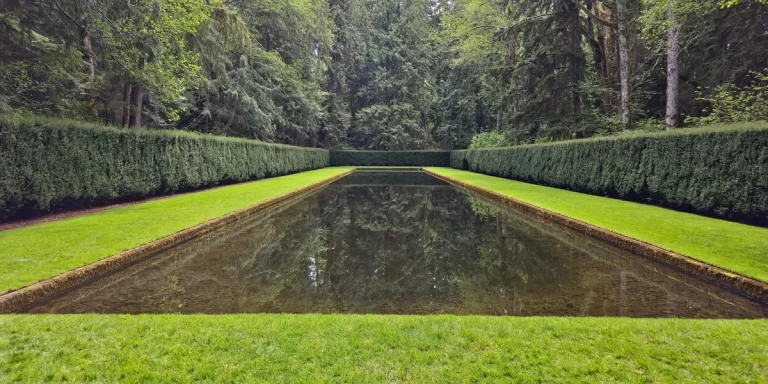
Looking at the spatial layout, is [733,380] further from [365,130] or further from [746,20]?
[365,130]

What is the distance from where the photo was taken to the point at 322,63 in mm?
34812

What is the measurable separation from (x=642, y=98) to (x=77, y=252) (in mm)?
21986

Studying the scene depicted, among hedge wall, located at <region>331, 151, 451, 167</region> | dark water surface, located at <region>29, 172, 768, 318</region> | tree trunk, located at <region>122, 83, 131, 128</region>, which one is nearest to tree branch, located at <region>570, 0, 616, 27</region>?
dark water surface, located at <region>29, 172, 768, 318</region>

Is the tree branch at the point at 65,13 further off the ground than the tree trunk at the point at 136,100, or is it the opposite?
the tree branch at the point at 65,13

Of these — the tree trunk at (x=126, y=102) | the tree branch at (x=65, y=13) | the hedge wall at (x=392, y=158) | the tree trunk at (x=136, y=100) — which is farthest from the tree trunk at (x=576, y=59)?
the hedge wall at (x=392, y=158)

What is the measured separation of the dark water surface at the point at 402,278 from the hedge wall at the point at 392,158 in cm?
3292

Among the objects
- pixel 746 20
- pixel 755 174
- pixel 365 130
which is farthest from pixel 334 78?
pixel 755 174

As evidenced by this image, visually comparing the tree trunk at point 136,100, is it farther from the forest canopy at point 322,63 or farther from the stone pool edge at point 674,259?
the stone pool edge at point 674,259

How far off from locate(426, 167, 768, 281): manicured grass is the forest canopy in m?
4.44

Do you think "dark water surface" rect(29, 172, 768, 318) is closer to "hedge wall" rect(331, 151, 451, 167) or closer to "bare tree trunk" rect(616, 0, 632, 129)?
"bare tree trunk" rect(616, 0, 632, 129)

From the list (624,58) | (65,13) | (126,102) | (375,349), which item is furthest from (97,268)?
(624,58)

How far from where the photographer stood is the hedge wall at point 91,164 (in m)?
7.37

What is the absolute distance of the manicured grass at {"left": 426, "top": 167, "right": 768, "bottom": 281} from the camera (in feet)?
15.5

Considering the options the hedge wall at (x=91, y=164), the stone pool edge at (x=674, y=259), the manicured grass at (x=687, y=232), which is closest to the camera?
the stone pool edge at (x=674, y=259)
